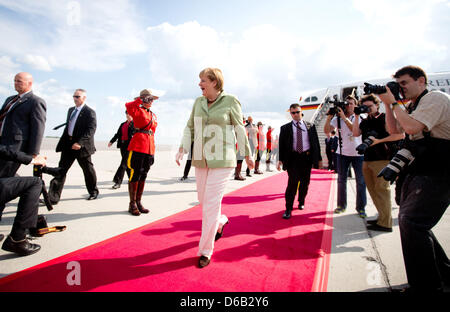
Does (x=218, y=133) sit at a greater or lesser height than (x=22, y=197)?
greater

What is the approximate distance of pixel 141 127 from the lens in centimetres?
→ 393

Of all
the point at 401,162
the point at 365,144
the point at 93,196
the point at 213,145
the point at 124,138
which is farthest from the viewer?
the point at 124,138

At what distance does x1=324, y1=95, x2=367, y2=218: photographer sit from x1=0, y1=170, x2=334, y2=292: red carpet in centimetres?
89

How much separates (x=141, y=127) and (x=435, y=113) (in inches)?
151

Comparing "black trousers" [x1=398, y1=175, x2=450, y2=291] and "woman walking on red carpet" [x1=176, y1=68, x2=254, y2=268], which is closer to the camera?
"black trousers" [x1=398, y1=175, x2=450, y2=291]

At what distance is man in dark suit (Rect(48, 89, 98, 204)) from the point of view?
4.46 metres

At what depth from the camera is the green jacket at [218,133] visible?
2365 millimetres

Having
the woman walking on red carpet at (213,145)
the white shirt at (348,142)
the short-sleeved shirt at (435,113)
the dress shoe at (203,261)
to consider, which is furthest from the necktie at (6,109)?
the white shirt at (348,142)

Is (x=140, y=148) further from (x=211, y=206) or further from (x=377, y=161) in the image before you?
(x=377, y=161)

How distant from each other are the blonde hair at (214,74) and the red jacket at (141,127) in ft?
5.70

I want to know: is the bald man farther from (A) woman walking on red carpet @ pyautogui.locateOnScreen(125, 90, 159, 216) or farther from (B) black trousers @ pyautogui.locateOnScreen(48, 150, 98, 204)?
(B) black trousers @ pyautogui.locateOnScreen(48, 150, 98, 204)

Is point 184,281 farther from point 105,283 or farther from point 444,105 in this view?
point 444,105

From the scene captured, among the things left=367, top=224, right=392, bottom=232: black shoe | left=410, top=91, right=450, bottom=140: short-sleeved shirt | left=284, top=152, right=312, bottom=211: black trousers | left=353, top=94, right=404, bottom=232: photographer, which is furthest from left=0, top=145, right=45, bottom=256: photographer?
left=367, top=224, right=392, bottom=232: black shoe

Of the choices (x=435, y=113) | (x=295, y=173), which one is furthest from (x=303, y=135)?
(x=435, y=113)
